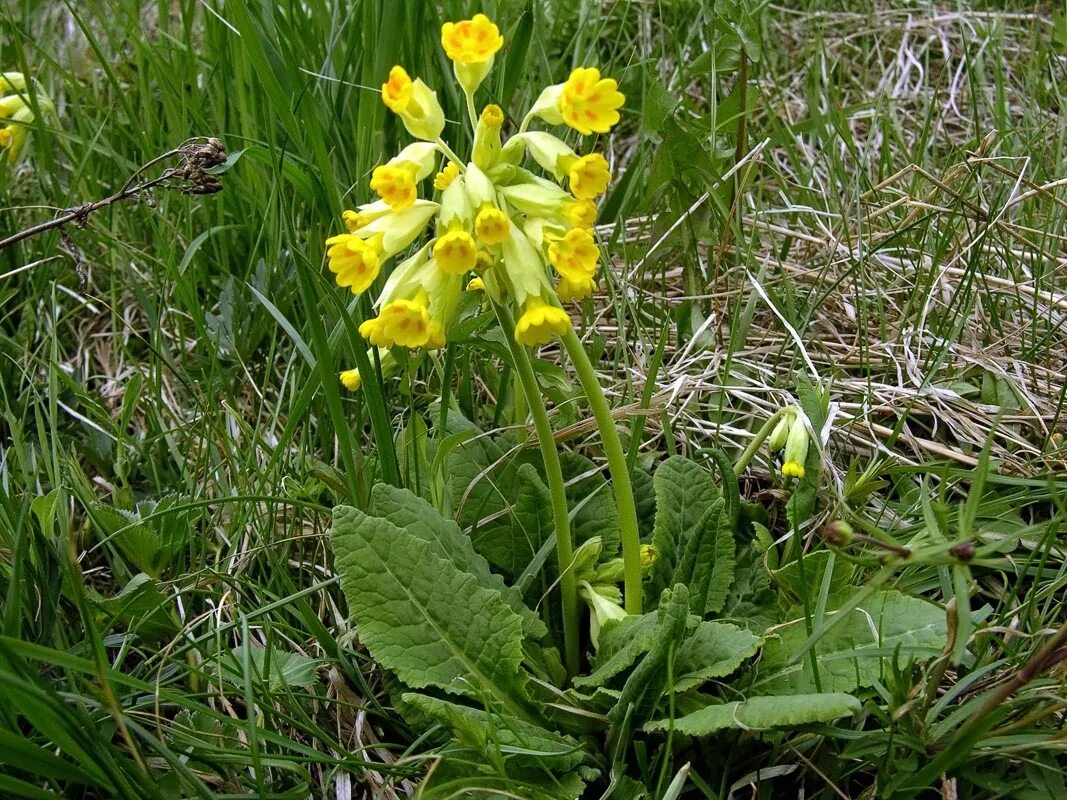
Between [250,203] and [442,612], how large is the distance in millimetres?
1636

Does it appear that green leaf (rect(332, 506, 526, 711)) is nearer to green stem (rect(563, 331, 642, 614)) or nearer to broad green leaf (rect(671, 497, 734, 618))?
green stem (rect(563, 331, 642, 614))

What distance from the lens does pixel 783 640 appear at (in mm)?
1958

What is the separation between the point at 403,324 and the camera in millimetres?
1661

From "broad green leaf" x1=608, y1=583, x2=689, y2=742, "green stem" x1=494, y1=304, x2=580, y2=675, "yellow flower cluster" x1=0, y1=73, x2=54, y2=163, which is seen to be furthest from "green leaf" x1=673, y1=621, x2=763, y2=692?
"yellow flower cluster" x1=0, y1=73, x2=54, y2=163

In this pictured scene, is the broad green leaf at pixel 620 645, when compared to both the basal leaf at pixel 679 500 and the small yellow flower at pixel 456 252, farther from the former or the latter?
the small yellow flower at pixel 456 252

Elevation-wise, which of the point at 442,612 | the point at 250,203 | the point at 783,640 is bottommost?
the point at 783,640

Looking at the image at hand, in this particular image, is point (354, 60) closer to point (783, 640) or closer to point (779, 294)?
point (779, 294)

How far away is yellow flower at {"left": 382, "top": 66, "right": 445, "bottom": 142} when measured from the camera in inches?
64.8

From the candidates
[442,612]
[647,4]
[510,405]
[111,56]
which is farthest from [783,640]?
[111,56]

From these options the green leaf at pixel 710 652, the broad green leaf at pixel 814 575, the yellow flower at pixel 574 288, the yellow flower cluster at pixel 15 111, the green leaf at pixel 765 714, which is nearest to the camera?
the green leaf at pixel 765 714

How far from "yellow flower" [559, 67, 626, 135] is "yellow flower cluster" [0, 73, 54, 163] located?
2.10m

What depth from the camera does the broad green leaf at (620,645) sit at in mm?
1736

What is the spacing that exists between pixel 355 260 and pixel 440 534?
61cm

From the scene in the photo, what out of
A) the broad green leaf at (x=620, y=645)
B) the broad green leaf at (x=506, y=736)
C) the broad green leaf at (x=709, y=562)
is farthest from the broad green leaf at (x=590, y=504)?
the broad green leaf at (x=506, y=736)
